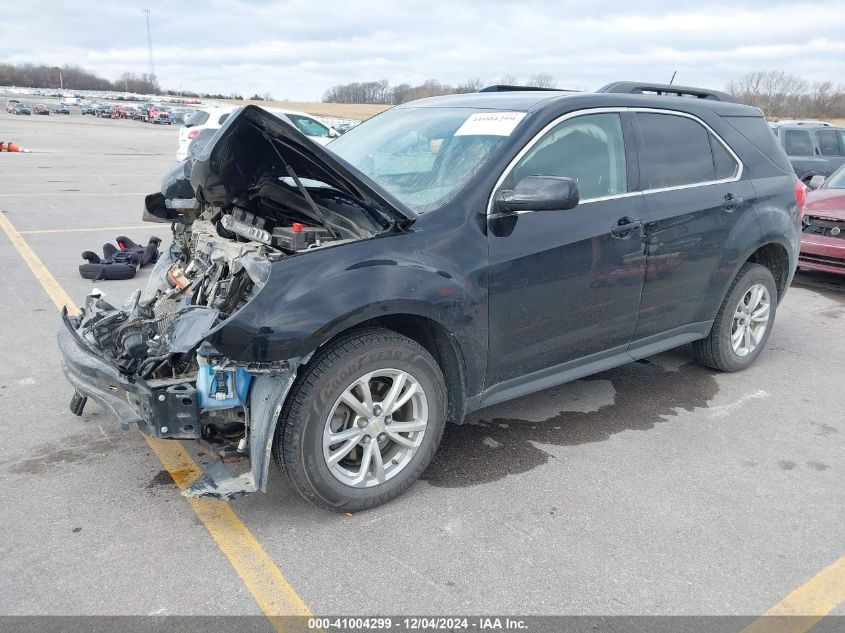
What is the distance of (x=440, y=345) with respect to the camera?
3.27 metres

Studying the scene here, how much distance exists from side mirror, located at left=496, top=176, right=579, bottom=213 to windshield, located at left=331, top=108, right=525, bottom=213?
0.28 metres

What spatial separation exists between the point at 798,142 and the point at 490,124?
44.7 ft

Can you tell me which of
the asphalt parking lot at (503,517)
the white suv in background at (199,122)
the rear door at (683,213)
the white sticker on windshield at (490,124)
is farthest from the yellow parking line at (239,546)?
the white suv in background at (199,122)

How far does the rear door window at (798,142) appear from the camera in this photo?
14344mm

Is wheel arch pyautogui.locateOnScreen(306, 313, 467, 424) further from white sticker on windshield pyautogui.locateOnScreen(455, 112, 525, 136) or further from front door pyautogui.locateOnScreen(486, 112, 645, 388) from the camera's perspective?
white sticker on windshield pyautogui.locateOnScreen(455, 112, 525, 136)

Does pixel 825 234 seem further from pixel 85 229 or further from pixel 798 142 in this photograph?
pixel 85 229

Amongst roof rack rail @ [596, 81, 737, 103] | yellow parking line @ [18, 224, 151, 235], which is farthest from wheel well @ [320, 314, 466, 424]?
yellow parking line @ [18, 224, 151, 235]

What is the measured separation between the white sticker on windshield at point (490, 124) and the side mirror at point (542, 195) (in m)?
0.42

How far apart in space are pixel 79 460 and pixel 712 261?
12.9 feet

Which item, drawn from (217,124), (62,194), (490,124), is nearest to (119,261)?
(490,124)

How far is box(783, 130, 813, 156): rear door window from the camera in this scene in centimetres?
1434

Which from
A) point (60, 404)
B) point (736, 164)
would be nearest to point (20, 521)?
Answer: point (60, 404)

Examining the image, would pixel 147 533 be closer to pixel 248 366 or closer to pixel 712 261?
pixel 248 366

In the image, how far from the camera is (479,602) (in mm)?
2553
